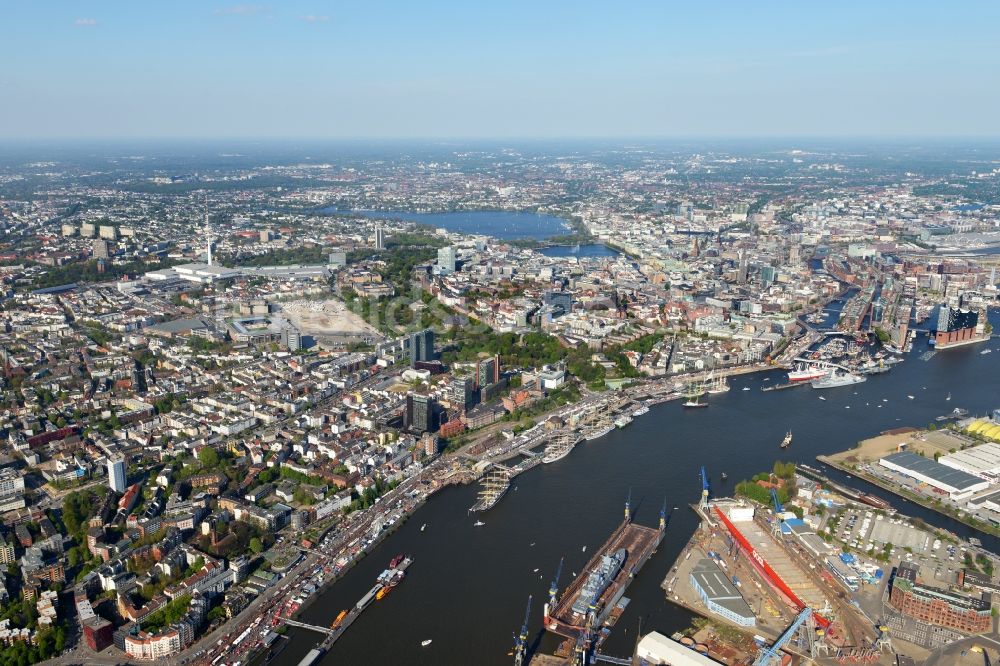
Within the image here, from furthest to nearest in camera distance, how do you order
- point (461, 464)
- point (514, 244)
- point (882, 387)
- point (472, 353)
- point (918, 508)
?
point (514, 244) < point (472, 353) < point (882, 387) < point (461, 464) < point (918, 508)

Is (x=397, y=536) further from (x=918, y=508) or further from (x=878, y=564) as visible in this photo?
(x=918, y=508)

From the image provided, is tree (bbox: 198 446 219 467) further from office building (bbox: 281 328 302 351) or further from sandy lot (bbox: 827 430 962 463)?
sandy lot (bbox: 827 430 962 463)

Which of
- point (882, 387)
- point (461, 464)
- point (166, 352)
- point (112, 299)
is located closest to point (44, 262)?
point (112, 299)

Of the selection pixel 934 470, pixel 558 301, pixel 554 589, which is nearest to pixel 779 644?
pixel 554 589

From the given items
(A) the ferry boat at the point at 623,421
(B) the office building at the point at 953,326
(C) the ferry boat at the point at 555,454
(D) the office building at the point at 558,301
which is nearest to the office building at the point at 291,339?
(D) the office building at the point at 558,301

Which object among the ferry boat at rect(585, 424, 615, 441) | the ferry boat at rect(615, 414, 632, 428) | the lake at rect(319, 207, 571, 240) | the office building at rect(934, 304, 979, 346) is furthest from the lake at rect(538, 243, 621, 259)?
the ferry boat at rect(585, 424, 615, 441)
